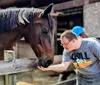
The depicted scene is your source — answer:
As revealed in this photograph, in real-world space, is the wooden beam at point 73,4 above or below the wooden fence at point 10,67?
above

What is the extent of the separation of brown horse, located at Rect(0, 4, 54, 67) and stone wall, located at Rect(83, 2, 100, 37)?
1.82 m

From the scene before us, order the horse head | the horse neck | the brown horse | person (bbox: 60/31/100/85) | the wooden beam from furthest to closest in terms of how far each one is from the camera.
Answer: the wooden beam, the horse neck, the brown horse, the horse head, person (bbox: 60/31/100/85)

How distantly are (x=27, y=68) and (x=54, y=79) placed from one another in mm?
2475

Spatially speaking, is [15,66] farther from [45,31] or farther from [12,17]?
[12,17]

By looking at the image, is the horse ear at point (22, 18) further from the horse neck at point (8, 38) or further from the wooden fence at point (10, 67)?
the wooden fence at point (10, 67)

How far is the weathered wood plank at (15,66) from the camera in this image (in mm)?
1633

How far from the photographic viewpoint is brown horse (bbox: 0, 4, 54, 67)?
8.11ft

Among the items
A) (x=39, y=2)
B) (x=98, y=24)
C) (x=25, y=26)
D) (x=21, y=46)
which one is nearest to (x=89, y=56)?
(x=25, y=26)

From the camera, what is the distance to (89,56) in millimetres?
1964

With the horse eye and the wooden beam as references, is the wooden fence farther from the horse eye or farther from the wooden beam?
the wooden beam

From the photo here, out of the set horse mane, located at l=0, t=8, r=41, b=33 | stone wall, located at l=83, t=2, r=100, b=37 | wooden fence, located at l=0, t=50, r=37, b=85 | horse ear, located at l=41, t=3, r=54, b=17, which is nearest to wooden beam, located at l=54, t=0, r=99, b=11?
stone wall, located at l=83, t=2, r=100, b=37

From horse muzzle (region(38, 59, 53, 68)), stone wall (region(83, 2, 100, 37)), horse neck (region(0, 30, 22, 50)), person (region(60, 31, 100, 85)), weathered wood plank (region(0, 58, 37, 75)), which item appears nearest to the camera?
weathered wood plank (region(0, 58, 37, 75))

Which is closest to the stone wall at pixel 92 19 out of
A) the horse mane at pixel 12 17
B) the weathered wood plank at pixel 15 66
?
the horse mane at pixel 12 17

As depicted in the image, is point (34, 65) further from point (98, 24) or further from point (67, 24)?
point (67, 24)
